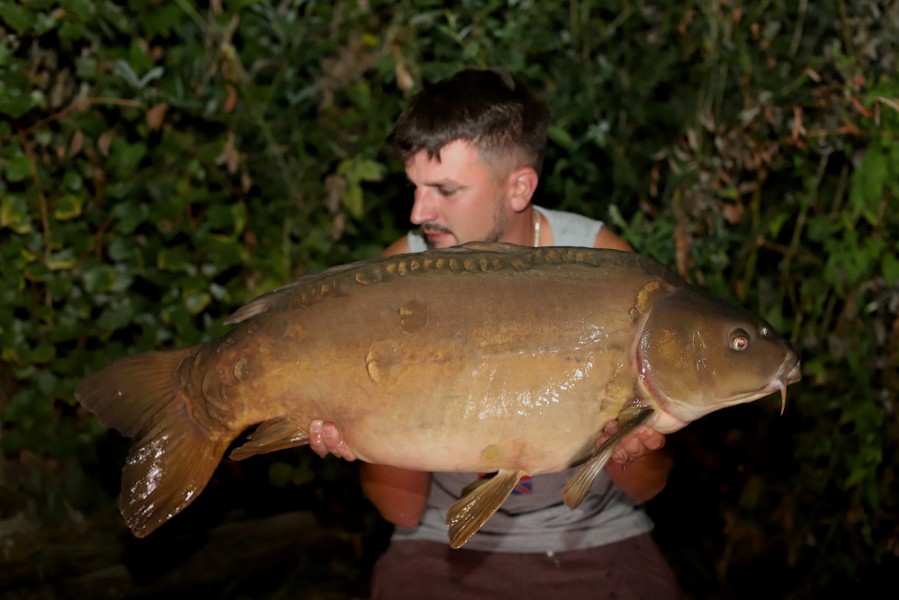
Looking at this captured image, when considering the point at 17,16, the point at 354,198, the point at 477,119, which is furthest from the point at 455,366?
the point at 17,16

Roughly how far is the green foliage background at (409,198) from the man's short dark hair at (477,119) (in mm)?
769

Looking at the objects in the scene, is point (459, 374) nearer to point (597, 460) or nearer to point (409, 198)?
point (597, 460)

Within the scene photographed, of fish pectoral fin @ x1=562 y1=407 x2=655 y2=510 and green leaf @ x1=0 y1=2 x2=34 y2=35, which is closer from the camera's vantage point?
fish pectoral fin @ x1=562 y1=407 x2=655 y2=510

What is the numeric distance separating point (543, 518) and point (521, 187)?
2.94 feet

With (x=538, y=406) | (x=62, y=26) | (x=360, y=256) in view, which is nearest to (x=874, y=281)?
(x=360, y=256)

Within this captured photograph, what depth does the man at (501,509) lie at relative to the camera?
2.65 meters

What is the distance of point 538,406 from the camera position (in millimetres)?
2029

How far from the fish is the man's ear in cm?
66

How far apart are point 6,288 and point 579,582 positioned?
2.26 metres

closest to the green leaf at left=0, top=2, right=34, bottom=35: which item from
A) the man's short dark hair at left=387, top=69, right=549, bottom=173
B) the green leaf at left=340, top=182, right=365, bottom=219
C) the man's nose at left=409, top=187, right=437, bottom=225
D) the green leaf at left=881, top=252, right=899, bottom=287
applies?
the green leaf at left=340, top=182, right=365, bottom=219

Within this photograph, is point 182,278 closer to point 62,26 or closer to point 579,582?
point 62,26

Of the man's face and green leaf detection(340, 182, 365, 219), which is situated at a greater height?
the man's face

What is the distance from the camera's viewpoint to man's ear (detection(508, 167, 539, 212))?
110 inches

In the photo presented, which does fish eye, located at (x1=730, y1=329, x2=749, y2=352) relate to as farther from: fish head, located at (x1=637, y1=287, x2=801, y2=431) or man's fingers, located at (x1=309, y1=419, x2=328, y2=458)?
man's fingers, located at (x1=309, y1=419, x2=328, y2=458)
